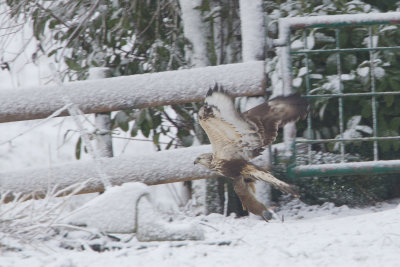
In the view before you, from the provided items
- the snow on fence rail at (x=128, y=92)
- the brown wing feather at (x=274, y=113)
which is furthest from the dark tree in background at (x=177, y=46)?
the brown wing feather at (x=274, y=113)

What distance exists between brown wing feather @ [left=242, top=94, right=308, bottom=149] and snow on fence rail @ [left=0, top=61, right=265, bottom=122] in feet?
1.02

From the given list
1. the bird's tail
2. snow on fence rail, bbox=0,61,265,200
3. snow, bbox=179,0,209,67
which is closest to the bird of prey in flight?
the bird's tail

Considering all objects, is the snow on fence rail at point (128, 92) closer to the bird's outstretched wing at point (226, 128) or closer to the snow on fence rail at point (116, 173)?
the snow on fence rail at point (116, 173)

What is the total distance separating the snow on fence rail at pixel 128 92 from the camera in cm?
265

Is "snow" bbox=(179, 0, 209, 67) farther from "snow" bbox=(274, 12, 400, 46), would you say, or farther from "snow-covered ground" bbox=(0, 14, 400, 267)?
"snow-covered ground" bbox=(0, 14, 400, 267)

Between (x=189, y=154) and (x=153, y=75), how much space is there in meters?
0.39

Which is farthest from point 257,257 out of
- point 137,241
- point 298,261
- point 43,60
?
point 43,60

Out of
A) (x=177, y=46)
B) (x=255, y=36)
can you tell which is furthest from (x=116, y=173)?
(x=177, y=46)

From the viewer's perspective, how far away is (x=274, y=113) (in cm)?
236

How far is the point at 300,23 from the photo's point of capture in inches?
109

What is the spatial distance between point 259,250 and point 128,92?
1064 millimetres

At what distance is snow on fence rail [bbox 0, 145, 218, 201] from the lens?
8.73 feet

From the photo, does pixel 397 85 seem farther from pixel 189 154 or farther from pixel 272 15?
pixel 189 154

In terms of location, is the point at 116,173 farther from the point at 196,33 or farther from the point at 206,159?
the point at 196,33
